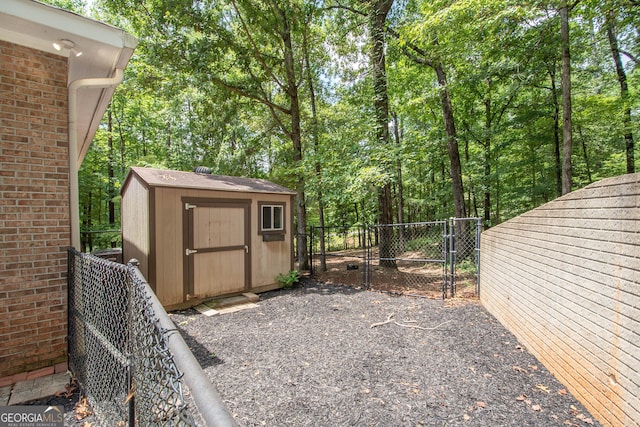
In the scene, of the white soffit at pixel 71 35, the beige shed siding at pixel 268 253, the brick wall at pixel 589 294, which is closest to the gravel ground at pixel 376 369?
the brick wall at pixel 589 294

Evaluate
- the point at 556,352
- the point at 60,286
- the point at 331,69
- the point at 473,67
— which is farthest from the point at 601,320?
the point at 331,69

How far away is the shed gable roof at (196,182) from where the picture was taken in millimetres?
5051

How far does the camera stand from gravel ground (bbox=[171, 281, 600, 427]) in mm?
2346

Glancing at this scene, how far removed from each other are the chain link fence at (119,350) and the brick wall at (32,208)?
0.57 feet

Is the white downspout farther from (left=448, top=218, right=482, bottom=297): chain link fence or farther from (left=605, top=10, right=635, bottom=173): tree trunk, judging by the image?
(left=605, top=10, right=635, bottom=173): tree trunk

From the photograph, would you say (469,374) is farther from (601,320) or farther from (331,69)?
(331,69)

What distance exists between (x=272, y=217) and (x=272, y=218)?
0.02 metres

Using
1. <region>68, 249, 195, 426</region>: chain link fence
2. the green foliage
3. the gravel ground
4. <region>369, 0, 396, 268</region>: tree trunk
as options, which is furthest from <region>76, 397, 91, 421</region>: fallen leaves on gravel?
<region>369, 0, 396, 268</region>: tree trunk

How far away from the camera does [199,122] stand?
1070cm

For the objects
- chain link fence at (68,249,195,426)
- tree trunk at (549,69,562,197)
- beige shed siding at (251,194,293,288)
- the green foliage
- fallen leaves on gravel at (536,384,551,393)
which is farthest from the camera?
tree trunk at (549,69,562,197)

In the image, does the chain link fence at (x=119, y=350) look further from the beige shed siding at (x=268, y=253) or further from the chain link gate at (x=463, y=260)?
the chain link gate at (x=463, y=260)

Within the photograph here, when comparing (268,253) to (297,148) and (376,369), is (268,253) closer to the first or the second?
(297,148)

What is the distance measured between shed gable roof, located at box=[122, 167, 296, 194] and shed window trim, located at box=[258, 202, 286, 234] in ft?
1.09

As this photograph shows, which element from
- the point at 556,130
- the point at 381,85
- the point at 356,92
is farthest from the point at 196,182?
the point at 556,130
